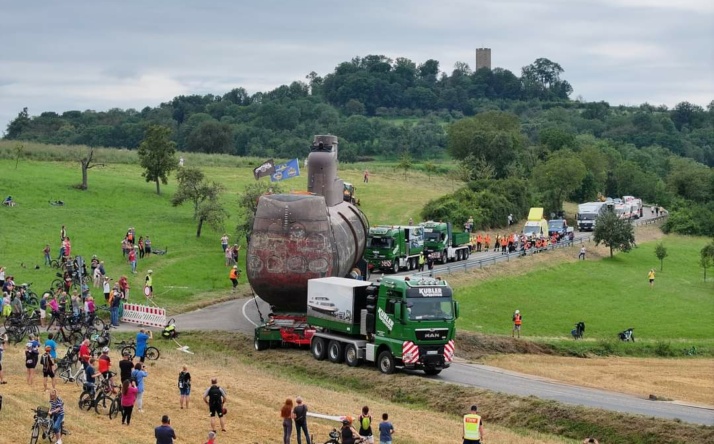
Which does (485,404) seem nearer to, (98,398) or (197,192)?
(98,398)

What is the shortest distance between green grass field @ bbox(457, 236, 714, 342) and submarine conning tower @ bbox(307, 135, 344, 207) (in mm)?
9288

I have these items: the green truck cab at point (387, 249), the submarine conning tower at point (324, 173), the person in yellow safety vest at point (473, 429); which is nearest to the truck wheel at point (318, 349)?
the submarine conning tower at point (324, 173)

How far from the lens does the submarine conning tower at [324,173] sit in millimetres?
50812

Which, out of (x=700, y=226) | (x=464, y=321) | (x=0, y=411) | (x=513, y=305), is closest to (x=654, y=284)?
(x=513, y=305)

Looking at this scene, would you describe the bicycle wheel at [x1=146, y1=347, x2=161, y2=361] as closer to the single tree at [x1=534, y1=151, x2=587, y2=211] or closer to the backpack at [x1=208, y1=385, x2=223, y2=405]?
the backpack at [x1=208, y1=385, x2=223, y2=405]

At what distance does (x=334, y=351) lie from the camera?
39.6 m

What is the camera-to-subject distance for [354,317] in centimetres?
3906

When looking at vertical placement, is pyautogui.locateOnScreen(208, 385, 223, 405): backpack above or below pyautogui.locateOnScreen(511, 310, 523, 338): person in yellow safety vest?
above

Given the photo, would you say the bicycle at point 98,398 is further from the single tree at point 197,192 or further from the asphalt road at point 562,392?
the single tree at point 197,192

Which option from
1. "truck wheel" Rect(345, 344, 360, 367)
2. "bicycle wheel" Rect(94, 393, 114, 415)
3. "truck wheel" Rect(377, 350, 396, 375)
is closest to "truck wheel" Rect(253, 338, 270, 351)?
"truck wheel" Rect(345, 344, 360, 367)

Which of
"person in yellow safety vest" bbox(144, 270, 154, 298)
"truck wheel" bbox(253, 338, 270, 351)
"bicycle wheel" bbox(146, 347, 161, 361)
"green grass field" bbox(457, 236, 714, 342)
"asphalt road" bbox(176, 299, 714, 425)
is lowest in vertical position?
"green grass field" bbox(457, 236, 714, 342)

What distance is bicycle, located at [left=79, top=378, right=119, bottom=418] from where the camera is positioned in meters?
28.9

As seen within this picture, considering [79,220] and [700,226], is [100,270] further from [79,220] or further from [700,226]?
[700,226]

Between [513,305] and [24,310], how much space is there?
2813cm
